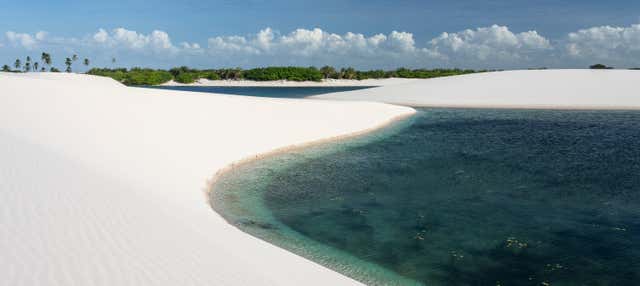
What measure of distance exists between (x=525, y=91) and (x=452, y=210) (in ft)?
161

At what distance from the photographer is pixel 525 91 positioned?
53781 millimetres

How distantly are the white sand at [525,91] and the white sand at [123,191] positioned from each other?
1367 inches

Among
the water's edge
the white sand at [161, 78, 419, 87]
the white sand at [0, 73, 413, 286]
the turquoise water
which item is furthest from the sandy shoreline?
the white sand at [161, 78, 419, 87]

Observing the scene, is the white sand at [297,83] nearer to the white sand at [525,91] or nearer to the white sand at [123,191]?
the white sand at [525,91]

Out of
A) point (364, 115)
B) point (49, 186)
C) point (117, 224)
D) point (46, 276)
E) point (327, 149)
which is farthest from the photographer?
point (364, 115)

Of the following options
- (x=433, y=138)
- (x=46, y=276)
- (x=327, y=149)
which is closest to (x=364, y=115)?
(x=433, y=138)

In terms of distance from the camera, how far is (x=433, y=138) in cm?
2453

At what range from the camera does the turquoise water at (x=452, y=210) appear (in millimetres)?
8047

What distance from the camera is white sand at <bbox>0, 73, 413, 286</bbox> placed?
558cm

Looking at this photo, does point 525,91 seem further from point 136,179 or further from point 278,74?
point 278,74

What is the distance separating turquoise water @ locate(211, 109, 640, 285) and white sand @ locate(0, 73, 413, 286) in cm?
139

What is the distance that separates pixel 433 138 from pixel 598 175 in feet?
33.7

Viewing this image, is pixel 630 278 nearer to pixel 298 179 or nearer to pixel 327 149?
pixel 298 179

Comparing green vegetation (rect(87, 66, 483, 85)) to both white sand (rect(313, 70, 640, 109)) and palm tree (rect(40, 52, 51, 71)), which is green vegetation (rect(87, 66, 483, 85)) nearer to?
palm tree (rect(40, 52, 51, 71))
